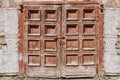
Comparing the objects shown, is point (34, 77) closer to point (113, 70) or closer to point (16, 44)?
point (16, 44)

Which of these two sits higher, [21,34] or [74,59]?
[21,34]

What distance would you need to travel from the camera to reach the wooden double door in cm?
661

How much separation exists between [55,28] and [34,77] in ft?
3.89

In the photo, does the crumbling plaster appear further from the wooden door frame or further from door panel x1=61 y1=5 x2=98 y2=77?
door panel x1=61 y1=5 x2=98 y2=77

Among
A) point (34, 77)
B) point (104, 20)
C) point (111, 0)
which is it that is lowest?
point (34, 77)

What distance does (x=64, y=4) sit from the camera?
6570 millimetres

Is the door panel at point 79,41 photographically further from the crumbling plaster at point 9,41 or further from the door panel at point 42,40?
the crumbling plaster at point 9,41

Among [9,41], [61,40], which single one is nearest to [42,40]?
→ [61,40]

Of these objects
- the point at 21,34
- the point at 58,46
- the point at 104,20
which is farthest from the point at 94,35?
the point at 21,34

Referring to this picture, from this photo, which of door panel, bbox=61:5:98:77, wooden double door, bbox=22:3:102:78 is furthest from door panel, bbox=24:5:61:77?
door panel, bbox=61:5:98:77

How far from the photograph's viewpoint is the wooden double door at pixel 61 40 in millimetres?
6609

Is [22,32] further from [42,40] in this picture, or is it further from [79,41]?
[79,41]

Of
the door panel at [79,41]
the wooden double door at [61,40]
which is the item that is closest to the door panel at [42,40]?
the wooden double door at [61,40]

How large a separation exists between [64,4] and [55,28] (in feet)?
1.83
